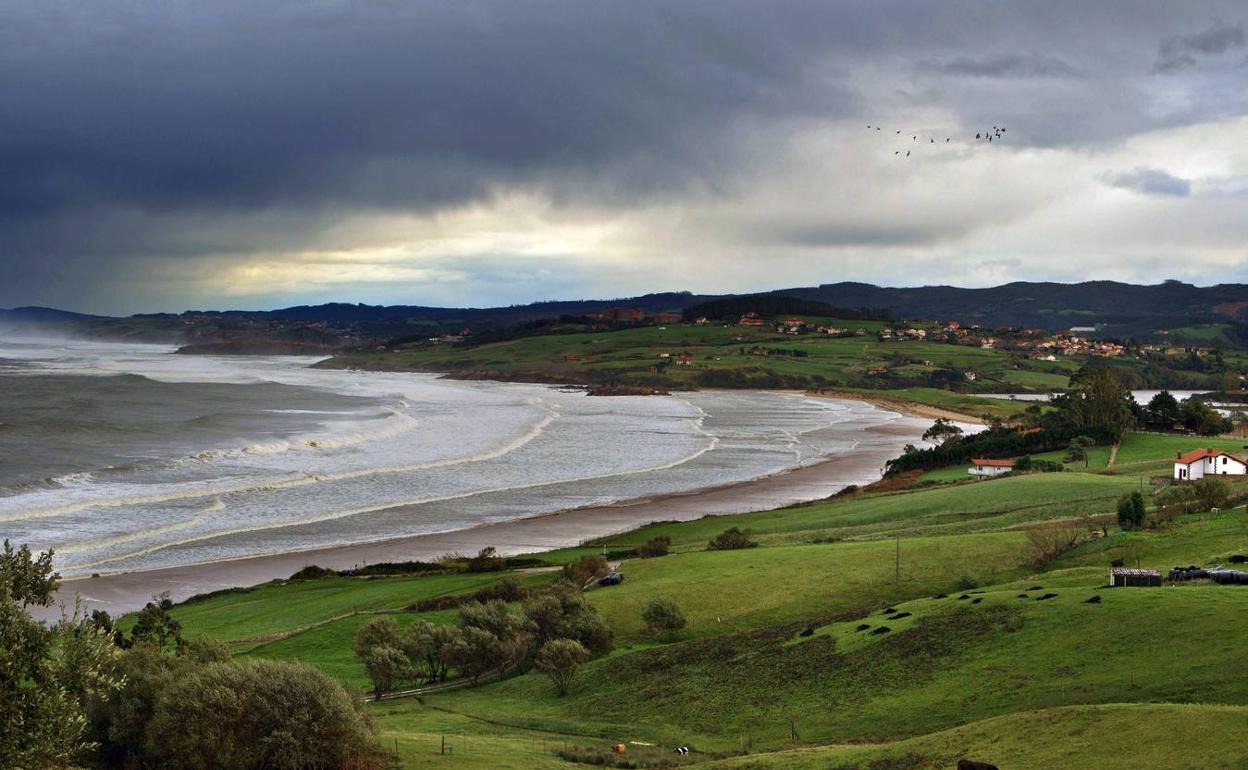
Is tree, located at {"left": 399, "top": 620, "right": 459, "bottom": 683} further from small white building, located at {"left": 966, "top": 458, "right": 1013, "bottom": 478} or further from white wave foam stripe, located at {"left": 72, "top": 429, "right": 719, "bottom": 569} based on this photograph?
small white building, located at {"left": 966, "top": 458, "right": 1013, "bottom": 478}

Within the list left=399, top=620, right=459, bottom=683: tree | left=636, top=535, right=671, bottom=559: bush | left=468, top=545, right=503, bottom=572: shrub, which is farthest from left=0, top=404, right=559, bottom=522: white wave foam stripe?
left=399, top=620, right=459, bottom=683: tree

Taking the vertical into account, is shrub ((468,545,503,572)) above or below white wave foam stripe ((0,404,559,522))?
below

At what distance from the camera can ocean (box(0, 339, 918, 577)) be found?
6850 centimetres

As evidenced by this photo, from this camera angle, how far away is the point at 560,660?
122ft

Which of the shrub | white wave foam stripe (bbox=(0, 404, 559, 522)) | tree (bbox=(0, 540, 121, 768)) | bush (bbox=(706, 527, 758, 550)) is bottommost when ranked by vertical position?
the shrub

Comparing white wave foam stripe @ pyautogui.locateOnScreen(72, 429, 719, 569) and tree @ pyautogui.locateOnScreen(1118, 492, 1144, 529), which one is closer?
tree @ pyautogui.locateOnScreen(1118, 492, 1144, 529)

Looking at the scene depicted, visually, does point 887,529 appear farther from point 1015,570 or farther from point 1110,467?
point 1110,467

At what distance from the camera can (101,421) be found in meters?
123

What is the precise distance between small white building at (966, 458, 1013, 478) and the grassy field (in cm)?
2914

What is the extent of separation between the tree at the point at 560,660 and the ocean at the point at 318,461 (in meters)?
32.0

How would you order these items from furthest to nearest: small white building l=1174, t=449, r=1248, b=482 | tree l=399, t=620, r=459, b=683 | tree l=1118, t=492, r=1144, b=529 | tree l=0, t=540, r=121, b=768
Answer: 1. small white building l=1174, t=449, r=1248, b=482
2. tree l=1118, t=492, r=1144, b=529
3. tree l=399, t=620, r=459, b=683
4. tree l=0, t=540, r=121, b=768

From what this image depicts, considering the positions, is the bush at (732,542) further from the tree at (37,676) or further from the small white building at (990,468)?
the tree at (37,676)

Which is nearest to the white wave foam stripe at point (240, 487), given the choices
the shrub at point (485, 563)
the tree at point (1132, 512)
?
the shrub at point (485, 563)

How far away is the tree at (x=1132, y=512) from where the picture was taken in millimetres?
50844
